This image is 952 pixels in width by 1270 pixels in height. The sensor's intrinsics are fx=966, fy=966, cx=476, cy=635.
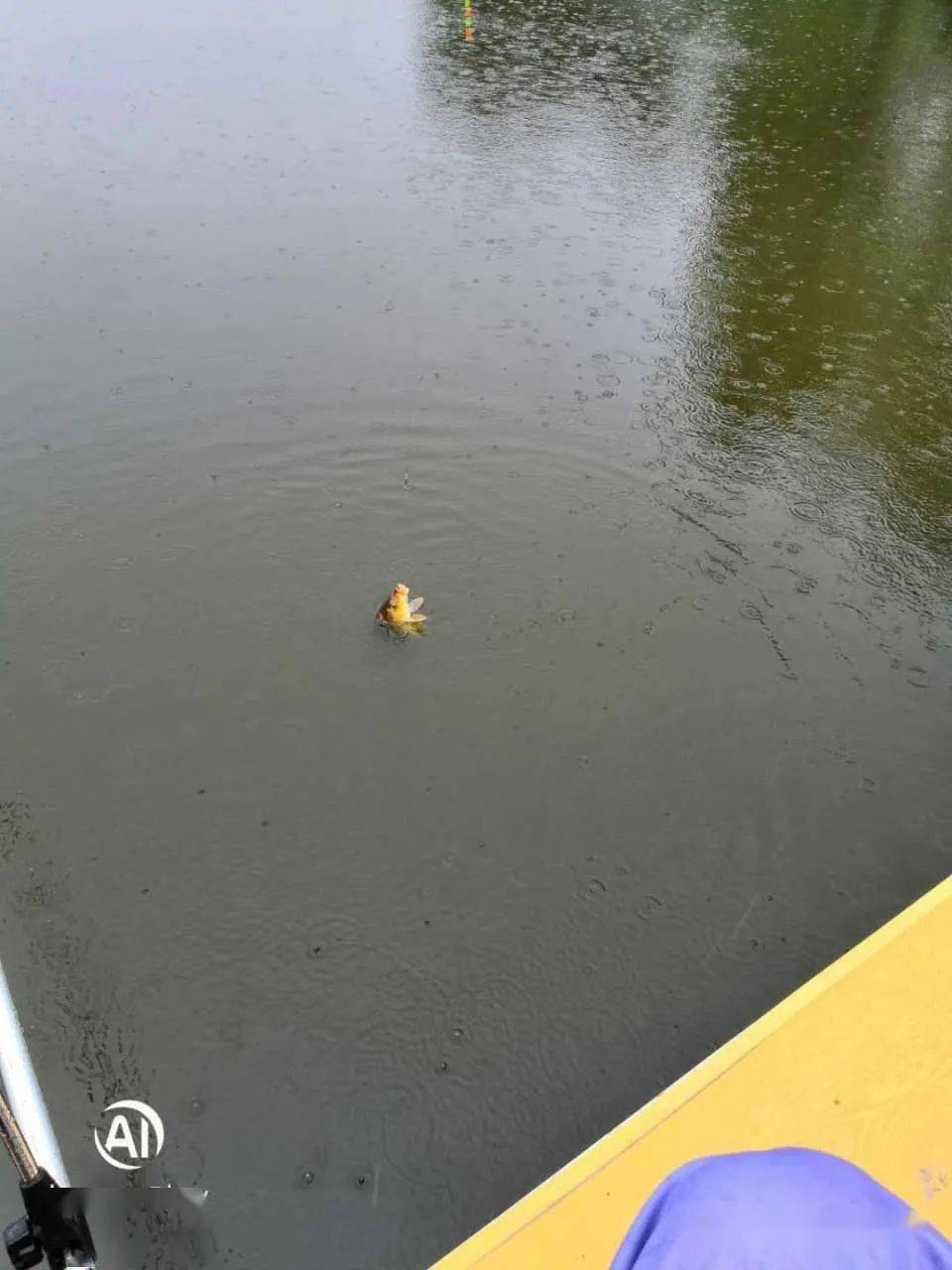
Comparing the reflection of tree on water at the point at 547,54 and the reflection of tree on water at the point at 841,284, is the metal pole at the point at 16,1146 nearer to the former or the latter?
the reflection of tree on water at the point at 841,284

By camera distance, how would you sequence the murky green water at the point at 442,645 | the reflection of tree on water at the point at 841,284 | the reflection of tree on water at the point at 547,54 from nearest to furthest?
the murky green water at the point at 442,645 → the reflection of tree on water at the point at 841,284 → the reflection of tree on water at the point at 547,54

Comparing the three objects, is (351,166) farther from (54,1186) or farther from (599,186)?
(54,1186)

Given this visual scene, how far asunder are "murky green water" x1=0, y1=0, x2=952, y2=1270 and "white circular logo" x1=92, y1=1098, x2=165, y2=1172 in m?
0.06

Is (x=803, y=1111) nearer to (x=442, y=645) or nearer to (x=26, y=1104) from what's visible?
(x=26, y=1104)

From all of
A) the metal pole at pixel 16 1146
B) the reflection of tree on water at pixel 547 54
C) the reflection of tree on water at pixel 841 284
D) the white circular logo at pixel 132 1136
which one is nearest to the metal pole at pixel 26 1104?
the metal pole at pixel 16 1146

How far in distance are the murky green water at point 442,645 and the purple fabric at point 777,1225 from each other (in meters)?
2.30

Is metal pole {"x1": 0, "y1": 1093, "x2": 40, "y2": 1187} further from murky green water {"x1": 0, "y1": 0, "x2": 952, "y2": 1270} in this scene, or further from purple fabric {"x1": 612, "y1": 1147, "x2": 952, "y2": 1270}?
purple fabric {"x1": 612, "y1": 1147, "x2": 952, "y2": 1270}

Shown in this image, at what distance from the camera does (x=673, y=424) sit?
7199mm

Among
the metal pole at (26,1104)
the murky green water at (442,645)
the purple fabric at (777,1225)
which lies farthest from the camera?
the murky green water at (442,645)

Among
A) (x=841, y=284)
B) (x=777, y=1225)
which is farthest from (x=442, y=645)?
(x=841, y=284)

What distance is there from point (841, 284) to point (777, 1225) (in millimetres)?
9145

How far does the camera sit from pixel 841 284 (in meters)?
9.02

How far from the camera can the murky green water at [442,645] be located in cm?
389

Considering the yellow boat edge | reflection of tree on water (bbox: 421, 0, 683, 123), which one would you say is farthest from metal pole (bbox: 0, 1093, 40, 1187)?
reflection of tree on water (bbox: 421, 0, 683, 123)
